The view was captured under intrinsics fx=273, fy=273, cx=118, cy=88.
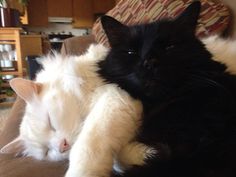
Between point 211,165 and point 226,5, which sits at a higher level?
point 226,5

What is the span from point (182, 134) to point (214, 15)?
0.66m

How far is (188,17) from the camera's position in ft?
2.45

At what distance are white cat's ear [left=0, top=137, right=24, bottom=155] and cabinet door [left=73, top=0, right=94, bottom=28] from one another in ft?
17.9

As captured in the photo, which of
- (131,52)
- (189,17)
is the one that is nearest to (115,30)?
(131,52)

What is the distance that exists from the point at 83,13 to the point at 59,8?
531mm

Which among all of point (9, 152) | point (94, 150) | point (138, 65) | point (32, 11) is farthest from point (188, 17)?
point (32, 11)

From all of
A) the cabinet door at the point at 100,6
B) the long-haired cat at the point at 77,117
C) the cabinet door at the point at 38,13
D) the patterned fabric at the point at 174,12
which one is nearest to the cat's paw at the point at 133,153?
the long-haired cat at the point at 77,117

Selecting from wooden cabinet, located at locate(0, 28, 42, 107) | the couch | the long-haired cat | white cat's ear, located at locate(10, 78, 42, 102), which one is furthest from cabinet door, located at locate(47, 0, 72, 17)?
white cat's ear, located at locate(10, 78, 42, 102)

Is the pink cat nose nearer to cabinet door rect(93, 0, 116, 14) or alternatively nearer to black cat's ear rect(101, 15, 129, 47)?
black cat's ear rect(101, 15, 129, 47)

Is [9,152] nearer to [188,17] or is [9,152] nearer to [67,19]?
[188,17]

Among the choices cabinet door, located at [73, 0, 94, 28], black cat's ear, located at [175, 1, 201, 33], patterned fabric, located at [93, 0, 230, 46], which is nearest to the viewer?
black cat's ear, located at [175, 1, 201, 33]

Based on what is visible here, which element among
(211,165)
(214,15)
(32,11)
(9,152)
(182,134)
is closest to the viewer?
(211,165)

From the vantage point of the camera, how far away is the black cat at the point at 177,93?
52 centimetres

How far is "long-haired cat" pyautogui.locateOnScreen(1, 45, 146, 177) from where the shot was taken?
2.02 feet
